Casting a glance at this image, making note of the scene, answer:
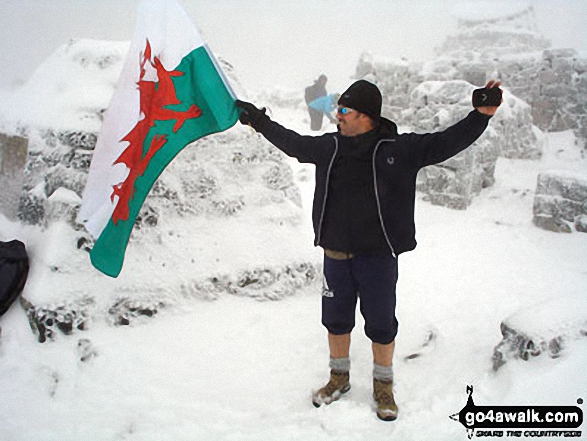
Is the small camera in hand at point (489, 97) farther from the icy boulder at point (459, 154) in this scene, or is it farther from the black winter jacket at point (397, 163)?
the icy boulder at point (459, 154)

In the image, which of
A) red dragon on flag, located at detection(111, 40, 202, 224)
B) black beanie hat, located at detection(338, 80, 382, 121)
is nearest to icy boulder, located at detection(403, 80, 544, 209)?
black beanie hat, located at detection(338, 80, 382, 121)

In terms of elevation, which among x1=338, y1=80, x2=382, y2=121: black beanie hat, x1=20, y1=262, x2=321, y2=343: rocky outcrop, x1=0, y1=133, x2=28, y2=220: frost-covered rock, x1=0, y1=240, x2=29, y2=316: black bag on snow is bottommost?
x1=20, y1=262, x2=321, y2=343: rocky outcrop

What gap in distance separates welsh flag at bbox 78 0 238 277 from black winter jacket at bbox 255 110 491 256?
65 cm

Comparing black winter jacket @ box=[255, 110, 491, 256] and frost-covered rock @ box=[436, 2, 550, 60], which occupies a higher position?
frost-covered rock @ box=[436, 2, 550, 60]

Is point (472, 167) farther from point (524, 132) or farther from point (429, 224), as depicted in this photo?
point (524, 132)

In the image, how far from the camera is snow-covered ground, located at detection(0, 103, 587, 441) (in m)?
2.34

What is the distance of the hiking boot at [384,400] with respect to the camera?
2357 millimetres

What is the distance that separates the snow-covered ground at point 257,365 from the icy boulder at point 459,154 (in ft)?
8.34

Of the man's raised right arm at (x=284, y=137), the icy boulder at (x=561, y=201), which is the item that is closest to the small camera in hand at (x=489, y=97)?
the man's raised right arm at (x=284, y=137)

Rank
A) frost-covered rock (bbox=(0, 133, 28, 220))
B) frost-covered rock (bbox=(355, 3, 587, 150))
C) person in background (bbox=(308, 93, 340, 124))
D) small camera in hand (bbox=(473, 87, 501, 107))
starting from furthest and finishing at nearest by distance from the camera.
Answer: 1. person in background (bbox=(308, 93, 340, 124))
2. frost-covered rock (bbox=(355, 3, 587, 150))
3. frost-covered rock (bbox=(0, 133, 28, 220))
4. small camera in hand (bbox=(473, 87, 501, 107))

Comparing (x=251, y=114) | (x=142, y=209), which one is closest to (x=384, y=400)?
(x=251, y=114)

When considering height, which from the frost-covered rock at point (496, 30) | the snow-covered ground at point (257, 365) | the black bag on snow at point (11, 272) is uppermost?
the frost-covered rock at point (496, 30)

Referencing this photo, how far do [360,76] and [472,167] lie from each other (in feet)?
20.3

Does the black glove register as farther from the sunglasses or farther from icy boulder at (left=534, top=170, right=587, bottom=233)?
icy boulder at (left=534, top=170, right=587, bottom=233)
